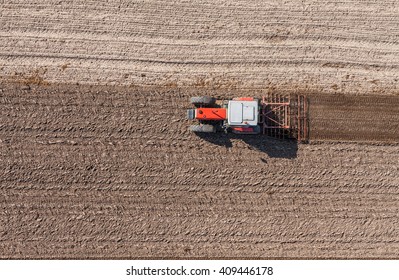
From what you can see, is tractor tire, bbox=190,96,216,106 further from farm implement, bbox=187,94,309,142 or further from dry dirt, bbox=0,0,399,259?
dry dirt, bbox=0,0,399,259

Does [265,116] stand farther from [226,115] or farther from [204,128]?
[204,128]

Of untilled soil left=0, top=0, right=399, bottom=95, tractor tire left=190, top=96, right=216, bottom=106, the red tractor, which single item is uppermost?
untilled soil left=0, top=0, right=399, bottom=95

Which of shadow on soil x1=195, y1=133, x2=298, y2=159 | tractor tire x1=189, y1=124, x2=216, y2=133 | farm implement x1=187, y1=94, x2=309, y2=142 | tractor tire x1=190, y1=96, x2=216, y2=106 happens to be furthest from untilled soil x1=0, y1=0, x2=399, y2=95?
shadow on soil x1=195, y1=133, x2=298, y2=159

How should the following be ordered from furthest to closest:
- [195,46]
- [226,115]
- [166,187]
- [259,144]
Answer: [195,46] → [259,144] → [166,187] → [226,115]

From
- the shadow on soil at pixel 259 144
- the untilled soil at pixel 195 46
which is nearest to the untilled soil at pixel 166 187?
the shadow on soil at pixel 259 144

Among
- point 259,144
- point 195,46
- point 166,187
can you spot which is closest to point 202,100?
point 195,46

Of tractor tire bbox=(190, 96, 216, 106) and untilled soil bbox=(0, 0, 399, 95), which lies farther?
untilled soil bbox=(0, 0, 399, 95)
